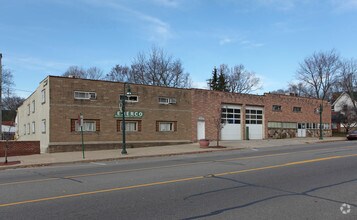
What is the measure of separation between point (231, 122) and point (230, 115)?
28.7 inches

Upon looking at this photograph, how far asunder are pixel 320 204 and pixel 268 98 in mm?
35668

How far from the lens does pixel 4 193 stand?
9.38 metres

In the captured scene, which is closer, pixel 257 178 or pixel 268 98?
pixel 257 178

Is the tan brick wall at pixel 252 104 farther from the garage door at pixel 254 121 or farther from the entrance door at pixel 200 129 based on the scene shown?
the garage door at pixel 254 121

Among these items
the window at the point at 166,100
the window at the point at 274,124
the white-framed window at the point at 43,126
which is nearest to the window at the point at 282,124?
the window at the point at 274,124

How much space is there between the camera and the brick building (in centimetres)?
2750

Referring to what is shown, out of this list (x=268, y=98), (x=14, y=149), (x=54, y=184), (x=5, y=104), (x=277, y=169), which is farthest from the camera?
(x=5, y=104)

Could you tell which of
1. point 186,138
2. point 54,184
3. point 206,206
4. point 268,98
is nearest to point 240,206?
point 206,206

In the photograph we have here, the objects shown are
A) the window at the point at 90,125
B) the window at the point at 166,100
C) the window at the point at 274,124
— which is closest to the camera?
the window at the point at 90,125

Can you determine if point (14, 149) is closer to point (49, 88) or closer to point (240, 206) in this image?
point (49, 88)

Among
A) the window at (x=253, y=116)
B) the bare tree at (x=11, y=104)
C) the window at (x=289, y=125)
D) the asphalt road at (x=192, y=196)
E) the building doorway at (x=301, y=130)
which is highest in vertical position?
the bare tree at (x=11, y=104)

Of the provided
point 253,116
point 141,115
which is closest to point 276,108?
point 253,116

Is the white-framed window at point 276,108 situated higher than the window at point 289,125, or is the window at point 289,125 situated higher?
the white-framed window at point 276,108

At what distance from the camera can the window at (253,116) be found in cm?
3988
